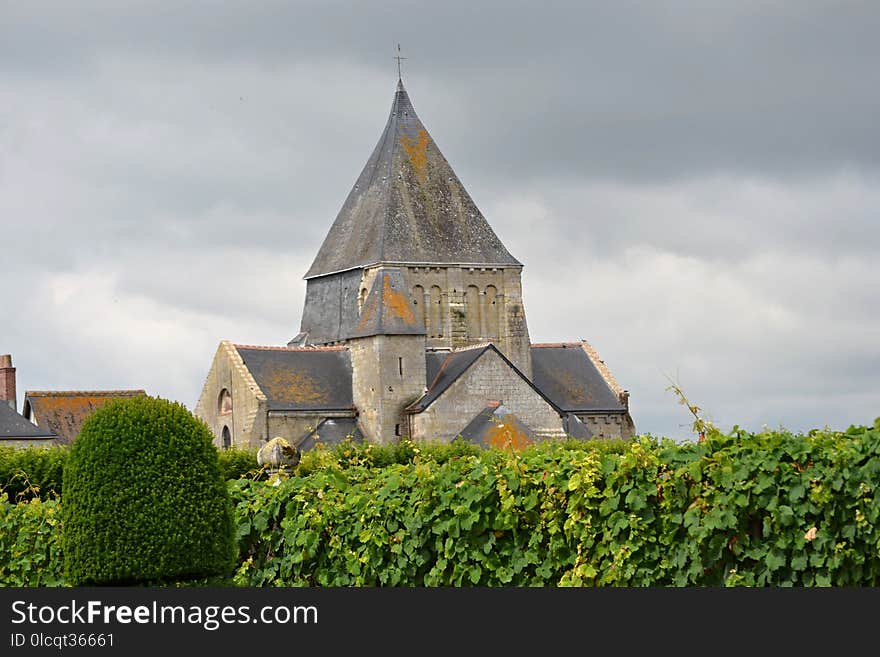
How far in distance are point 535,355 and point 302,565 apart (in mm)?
51591

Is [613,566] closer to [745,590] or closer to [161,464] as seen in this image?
[745,590]

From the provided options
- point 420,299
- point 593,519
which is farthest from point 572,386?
point 593,519

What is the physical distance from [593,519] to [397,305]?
48.3 m

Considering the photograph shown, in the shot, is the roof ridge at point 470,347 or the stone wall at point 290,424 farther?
the roof ridge at point 470,347

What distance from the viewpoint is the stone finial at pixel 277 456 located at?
647 inches

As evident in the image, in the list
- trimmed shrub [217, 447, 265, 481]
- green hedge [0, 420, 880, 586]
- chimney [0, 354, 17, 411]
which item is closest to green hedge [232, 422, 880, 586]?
green hedge [0, 420, 880, 586]

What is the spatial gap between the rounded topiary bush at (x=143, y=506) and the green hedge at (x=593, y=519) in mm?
695

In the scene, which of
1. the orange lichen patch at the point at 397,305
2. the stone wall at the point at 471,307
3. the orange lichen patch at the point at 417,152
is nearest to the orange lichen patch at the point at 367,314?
the orange lichen patch at the point at 397,305

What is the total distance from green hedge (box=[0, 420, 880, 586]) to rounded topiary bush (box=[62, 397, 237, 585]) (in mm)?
695

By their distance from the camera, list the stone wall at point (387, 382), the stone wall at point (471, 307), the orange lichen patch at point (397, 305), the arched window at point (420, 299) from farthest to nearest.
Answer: the stone wall at point (471, 307) < the arched window at point (420, 299) < the orange lichen patch at point (397, 305) < the stone wall at point (387, 382)

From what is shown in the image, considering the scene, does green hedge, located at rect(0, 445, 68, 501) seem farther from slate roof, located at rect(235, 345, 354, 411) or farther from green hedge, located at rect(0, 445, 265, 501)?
slate roof, located at rect(235, 345, 354, 411)

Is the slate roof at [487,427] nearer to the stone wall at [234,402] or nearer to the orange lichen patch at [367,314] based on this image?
the orange lichen patch at [367,314]

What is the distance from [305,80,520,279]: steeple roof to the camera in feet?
207

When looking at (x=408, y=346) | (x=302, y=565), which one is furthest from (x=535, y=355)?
(x=302, y=565)
